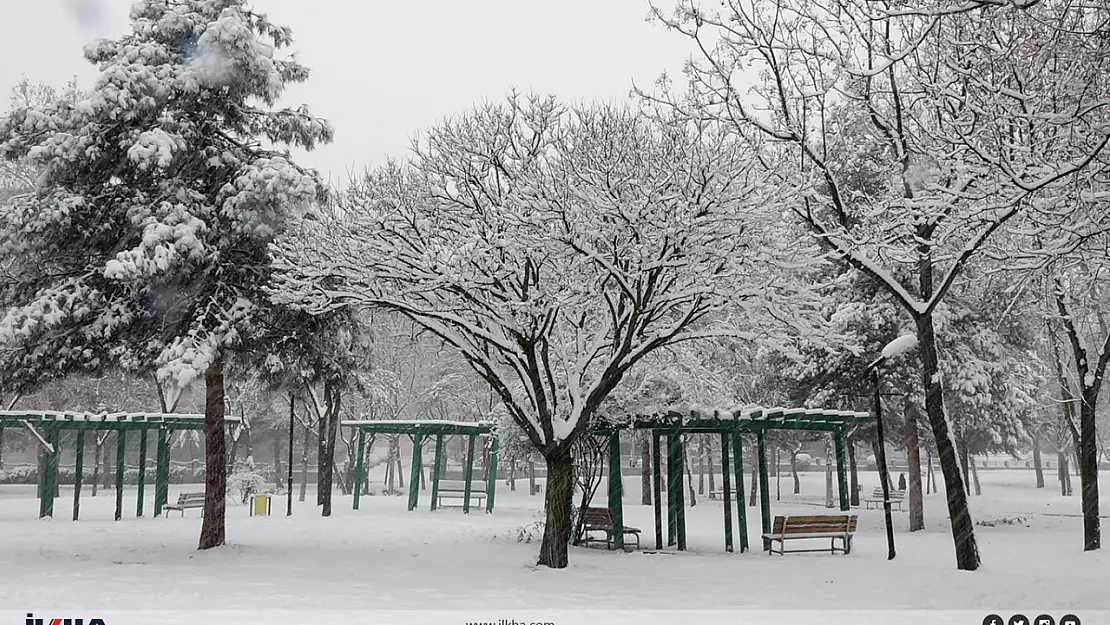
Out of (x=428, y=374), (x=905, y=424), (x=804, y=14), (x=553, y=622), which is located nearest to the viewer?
(x=553, y=622)

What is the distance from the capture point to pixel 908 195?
1485cm

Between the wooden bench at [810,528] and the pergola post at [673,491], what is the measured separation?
1.99 metres

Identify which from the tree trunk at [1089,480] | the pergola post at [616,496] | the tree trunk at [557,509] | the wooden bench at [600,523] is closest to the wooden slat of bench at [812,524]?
the wooden bench at [600,523]

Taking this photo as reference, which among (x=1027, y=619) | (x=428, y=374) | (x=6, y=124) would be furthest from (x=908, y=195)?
(x=428, y=374)

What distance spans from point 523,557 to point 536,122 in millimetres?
7702

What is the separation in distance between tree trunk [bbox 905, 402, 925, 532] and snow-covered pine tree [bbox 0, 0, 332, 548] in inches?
676

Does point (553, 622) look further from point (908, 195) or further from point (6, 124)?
point (6, 124)

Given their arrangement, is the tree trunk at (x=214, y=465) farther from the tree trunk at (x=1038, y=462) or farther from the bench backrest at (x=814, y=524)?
the tree trunk at (x=1038, y=462)

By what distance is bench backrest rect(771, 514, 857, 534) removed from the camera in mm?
17031

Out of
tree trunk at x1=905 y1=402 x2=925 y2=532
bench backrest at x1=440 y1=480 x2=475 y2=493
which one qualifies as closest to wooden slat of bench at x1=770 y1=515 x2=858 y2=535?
tree trunk at x1=905 y1=402 x2=925 y2=532

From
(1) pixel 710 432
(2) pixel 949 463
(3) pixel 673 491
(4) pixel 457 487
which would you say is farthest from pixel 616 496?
(4) pixel 457 487

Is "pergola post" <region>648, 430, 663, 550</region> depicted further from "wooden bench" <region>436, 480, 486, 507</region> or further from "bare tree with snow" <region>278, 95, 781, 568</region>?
"wooden bench" <region>436, 480, 486, 507</region>

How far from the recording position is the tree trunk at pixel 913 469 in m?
24.0

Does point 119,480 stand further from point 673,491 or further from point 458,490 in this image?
point 673,491
